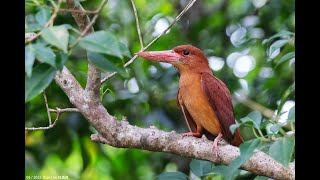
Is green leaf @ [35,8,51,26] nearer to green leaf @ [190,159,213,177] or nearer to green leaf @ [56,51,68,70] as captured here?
green leaf @ [56,51,68,70]

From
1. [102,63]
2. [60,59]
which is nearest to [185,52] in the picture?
[102,63]

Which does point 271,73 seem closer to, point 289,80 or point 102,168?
point 289,80

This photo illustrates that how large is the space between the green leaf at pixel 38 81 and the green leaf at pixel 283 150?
0.65m

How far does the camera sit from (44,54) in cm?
164

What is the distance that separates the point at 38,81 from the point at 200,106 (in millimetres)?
1535

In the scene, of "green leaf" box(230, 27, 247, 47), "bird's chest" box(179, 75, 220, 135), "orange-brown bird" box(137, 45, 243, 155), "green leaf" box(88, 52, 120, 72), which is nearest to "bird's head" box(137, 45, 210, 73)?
"orange-brown bird" box(137, 45, 243, 155)

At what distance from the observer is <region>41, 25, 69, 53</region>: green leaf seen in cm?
160

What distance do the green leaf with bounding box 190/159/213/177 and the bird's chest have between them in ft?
1.06

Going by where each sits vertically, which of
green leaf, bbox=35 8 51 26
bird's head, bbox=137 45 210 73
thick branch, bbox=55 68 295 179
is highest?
bird's head, bbox=137 45 210 73

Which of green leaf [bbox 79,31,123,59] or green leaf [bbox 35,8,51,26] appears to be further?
green leaf [bbox 35,8,51,26]

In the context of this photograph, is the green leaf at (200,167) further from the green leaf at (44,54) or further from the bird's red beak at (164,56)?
the green leaf at (44,54)

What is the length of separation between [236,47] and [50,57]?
94.6 inches

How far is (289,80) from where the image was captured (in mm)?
3758

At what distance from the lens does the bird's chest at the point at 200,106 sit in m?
3.13
